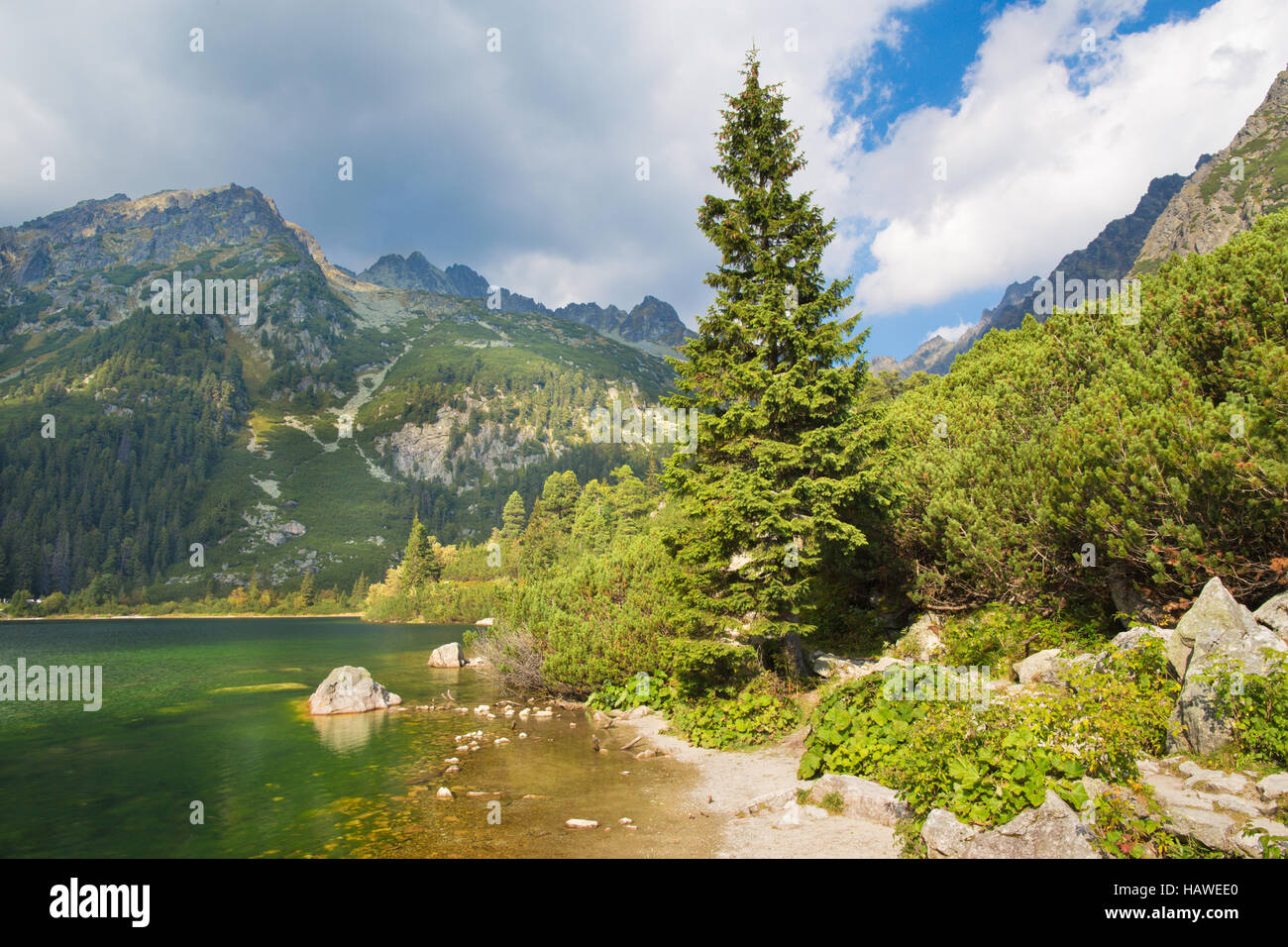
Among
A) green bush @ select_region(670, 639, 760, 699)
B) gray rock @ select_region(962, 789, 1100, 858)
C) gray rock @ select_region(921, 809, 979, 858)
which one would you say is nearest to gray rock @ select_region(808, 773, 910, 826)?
gray rock @ select_region(921, 809, 979, 858)

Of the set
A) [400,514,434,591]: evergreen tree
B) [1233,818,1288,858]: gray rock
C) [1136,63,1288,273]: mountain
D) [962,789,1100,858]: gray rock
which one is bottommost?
[400,514,434,591]: evergreen tree

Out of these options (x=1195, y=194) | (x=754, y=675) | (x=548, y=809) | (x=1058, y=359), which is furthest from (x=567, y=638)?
(x=1195, y=194)

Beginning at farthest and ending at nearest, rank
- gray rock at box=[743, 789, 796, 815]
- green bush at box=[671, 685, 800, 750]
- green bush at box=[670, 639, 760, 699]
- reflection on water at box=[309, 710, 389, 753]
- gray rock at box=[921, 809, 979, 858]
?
reflection on water at box=[309, 710, 389, 753] < green bush at box=[670, 639, 760, 699] < green bush at box=[671, 685, 800, 750] < gray rock at box=[743, 789, 796, 815] < gray rock at box=[921, 809, 979, 858]

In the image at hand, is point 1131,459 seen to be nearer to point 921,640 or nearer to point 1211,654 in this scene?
point 1211,654

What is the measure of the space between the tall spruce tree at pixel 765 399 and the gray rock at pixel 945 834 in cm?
949

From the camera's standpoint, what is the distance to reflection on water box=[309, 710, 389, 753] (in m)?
23.0

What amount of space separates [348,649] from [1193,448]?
74513 millimetres

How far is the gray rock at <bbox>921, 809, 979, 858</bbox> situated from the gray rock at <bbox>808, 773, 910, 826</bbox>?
5.41 feet

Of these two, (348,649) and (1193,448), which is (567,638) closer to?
(1193,448)

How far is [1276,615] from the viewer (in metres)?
11.3

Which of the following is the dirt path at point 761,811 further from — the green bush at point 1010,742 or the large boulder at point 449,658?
the large boulder at point 449,658

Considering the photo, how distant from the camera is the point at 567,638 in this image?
2625cm

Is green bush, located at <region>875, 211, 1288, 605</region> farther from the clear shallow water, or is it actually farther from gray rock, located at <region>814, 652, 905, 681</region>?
the clear shallow water
